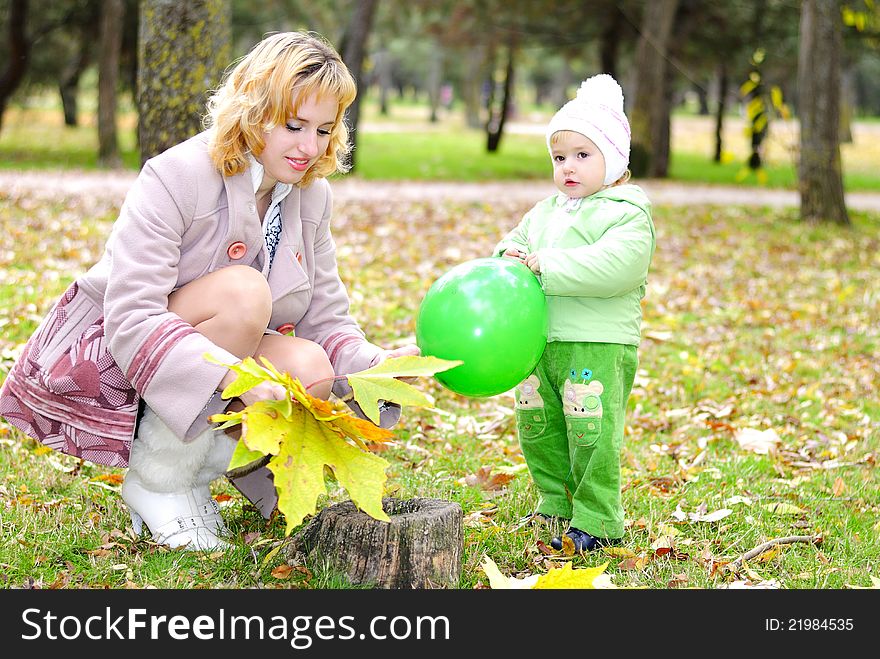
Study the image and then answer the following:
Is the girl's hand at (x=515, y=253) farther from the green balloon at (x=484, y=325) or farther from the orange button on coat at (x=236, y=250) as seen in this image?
the orange button on coat at (x=236, y=250)

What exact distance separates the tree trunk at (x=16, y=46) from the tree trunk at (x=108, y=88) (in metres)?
1.95

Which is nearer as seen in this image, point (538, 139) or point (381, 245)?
point (381, 245)

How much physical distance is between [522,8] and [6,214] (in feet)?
42.4

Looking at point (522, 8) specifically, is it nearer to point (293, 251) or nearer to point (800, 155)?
point (800, 155)

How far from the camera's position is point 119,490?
3689mm

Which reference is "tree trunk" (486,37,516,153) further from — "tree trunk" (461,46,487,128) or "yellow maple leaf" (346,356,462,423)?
"yellow maple leaf" (346,356,462,423)

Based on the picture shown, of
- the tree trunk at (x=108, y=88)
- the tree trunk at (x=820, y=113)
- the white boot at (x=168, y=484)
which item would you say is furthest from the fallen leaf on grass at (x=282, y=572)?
the tree trunk at (x=108, y=88)

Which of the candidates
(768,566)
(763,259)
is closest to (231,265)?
(768,566)

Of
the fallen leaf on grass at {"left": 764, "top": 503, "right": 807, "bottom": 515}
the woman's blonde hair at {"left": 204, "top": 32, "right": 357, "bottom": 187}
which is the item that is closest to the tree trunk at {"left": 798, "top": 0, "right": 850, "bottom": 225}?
the fallen leaf on grass at {"left": 764, "top": 503, "right": 807, "bottom": 515}

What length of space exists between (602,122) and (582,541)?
4.63 feet

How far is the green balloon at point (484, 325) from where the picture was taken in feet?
9.66

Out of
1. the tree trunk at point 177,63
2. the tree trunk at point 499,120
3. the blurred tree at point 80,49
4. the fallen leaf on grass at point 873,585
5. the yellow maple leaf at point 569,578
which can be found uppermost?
the blurred tree at point 80,49

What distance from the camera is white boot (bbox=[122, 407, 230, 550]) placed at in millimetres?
3105

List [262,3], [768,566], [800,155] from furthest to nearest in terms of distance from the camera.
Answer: [262,3]
[800,155]
[768,566]
